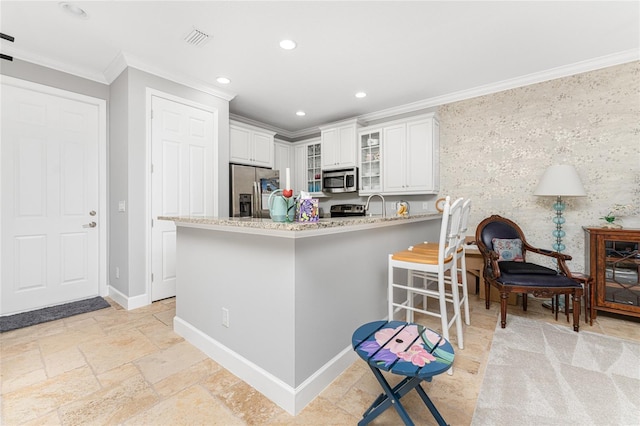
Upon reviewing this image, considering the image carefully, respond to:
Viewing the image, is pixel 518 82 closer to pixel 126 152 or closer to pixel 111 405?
pixel 126 152

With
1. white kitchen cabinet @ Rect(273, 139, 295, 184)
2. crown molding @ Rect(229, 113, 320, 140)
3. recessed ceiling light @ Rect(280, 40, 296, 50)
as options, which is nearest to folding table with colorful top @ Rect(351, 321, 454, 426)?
recessed ceiling light @ Rect(280, 40, 296, 50)

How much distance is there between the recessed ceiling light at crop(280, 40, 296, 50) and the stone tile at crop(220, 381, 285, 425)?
2785 millimetres

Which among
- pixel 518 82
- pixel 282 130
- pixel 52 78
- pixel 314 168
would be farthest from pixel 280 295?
pixel 282 130

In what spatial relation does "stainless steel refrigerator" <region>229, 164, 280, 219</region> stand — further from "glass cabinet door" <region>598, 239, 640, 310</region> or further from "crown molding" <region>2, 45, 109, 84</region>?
"glass cabinet door" <region>598, 239, 640, 310</region>

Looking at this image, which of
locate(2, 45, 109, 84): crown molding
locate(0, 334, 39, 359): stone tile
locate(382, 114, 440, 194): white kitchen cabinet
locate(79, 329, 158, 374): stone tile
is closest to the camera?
locate(79, 329, 158, 374): stone tile

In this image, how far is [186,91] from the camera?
10.8 feet

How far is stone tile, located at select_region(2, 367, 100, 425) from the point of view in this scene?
1.42m

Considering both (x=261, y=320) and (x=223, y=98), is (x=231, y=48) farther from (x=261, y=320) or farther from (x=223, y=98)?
(x=261, y=320)

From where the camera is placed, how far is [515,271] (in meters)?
2.59

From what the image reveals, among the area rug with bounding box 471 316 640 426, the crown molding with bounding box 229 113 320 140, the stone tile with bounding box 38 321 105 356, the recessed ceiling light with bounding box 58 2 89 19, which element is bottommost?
the area rug with bounding box 471 316 640 426

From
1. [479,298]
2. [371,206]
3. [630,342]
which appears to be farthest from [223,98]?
[630,342]

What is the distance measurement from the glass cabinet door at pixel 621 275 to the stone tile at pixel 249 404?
10.2ft

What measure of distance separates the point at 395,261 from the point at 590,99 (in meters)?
3.03

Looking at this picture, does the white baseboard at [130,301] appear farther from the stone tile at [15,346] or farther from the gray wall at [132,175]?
the stone tile at [15,346]
